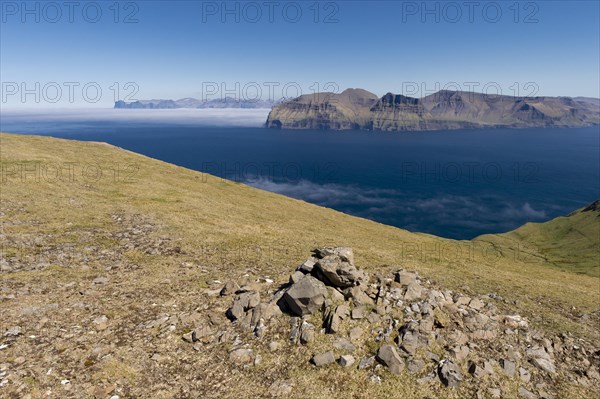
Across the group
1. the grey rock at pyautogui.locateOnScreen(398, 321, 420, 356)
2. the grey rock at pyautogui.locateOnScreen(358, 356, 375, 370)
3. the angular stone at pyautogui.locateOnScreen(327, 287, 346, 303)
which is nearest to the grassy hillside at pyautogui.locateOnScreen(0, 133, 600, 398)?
the grey rock at pyautogui.locateOnScreen(358, 356, 375, 370)

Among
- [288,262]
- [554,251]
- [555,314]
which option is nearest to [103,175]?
[288,262]

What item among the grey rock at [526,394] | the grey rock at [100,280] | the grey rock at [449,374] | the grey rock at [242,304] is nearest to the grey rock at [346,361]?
the grey rock at [449,374]

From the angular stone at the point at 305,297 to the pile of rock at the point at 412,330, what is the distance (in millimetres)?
57

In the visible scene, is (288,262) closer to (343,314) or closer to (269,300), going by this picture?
(269,300)

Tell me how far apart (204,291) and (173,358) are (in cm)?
619

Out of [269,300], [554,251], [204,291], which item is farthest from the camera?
[554,251]

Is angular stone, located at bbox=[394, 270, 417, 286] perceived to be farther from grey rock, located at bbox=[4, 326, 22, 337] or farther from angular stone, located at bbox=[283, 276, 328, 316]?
grey rock, located at bbox=[4, 326, 22, 337]

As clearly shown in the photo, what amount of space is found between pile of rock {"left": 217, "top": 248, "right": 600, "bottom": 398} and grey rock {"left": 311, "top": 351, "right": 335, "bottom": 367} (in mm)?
44

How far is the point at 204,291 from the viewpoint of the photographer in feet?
71.8

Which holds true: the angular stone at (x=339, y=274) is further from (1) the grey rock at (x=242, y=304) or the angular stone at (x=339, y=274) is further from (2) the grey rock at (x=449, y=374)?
(2) the grey rock at (x=449, y=374)

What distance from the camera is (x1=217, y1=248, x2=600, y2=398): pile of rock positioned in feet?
51.1

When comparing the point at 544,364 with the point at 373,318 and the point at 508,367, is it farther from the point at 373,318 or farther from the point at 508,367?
the point at 373,318

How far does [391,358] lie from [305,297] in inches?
211

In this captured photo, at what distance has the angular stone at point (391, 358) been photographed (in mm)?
15152
